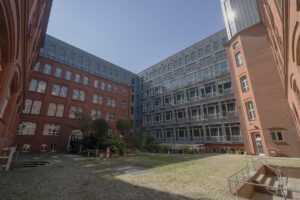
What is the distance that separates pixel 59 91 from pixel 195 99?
26187 millimetres

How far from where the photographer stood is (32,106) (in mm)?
21656

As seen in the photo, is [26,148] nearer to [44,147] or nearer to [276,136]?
[44,147]

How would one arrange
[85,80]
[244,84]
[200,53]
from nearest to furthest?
[244,84]
[85,80]
[200,53]

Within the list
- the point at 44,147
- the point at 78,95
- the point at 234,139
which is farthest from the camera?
the point at 78,95

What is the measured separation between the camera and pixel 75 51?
3300 centimetres

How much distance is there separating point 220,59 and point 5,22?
28.2 meters

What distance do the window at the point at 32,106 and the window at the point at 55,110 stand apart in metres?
1.46

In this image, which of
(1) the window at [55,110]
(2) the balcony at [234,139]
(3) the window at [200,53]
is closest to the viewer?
(2) the balcony at [234,139]

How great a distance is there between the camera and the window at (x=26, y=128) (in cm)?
1998

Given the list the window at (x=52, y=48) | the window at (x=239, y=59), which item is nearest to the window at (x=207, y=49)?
the window at (x=239, y=59)

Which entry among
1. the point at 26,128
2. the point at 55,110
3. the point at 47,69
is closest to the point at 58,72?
the point at 47,69

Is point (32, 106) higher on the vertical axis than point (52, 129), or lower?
higher

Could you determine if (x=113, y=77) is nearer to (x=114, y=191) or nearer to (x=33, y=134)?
(x=33, y=134)

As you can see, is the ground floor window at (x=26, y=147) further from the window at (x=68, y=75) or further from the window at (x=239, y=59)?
the window at (x=239, y=59)
